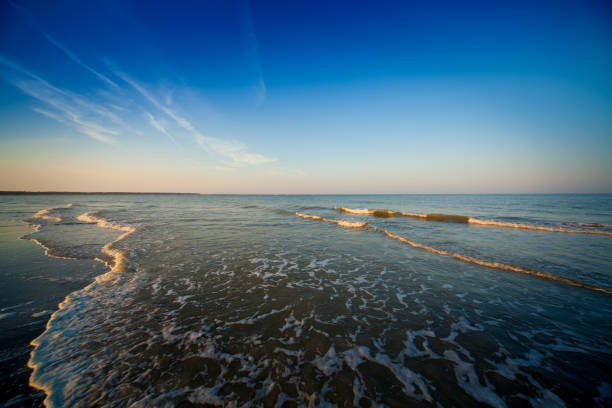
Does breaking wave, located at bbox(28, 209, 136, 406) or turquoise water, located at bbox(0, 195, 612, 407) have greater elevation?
breaking wave, located at bbox(28, 209, 136, 406)

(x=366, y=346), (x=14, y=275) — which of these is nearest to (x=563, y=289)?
(x=366, y=346)

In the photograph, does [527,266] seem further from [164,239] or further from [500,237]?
[164,239]

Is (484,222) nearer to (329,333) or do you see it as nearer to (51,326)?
(329,333)

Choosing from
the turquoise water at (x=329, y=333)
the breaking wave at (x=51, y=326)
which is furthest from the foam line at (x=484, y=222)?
the breaking wave at (x=51, y=326)

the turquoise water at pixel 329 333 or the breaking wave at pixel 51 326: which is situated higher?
the breaking wave at pixel 51 326

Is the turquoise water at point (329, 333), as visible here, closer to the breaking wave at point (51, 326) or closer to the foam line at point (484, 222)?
the breaking wave at point (51, 326)

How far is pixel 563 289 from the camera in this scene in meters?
6.61

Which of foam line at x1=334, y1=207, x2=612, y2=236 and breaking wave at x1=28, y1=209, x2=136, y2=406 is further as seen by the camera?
foam line at x1=334, y1=207, x2=612, y2=236

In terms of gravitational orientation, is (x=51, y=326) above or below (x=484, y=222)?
above

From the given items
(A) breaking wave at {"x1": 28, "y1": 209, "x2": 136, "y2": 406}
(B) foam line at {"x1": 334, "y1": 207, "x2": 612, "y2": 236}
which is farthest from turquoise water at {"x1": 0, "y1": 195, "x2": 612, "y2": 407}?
(B) foam line at {"x1": 334, "y1": 207, "x2": 612, "y2": 236}

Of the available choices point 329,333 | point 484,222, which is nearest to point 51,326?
point 329,333

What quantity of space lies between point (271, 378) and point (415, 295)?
4.62m

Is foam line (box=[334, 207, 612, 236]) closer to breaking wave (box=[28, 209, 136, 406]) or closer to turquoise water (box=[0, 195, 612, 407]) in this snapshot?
turquoise water (box=[0, 195, 612, 407])

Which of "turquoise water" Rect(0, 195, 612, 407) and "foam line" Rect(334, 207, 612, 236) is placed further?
"foam line" Rect(334, 207, 612, 236)
